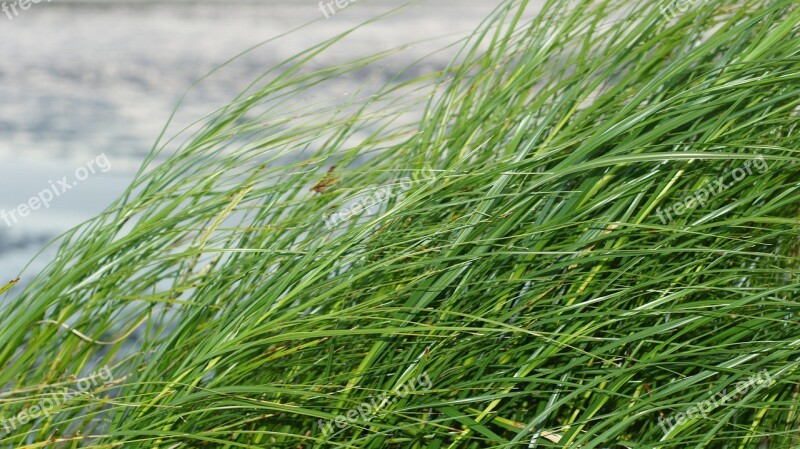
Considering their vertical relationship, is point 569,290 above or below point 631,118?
below

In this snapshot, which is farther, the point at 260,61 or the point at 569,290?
the point at 260,61

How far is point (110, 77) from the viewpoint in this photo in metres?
3.66

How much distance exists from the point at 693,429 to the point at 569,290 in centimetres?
14

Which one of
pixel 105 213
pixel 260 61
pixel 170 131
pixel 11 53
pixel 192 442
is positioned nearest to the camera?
pixel 192 442

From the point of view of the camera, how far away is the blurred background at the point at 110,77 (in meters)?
2.86

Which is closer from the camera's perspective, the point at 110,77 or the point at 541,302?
the point at 541,302

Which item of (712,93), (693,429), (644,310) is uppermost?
(712,93)

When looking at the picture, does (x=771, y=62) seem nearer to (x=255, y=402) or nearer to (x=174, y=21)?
(x=255, y=402)

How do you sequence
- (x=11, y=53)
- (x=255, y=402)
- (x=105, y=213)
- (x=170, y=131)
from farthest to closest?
(x=11, y=53) → (x=170, y=131) → (x=105, y=213) → (x=255, y=402)

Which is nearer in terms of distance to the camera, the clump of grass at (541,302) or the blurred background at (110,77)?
the clump of grass at (541,302)

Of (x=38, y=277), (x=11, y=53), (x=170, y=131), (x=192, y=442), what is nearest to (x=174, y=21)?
(x=11, y=53)

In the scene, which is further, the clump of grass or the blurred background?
the blurred background

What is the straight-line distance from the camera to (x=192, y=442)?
80 cm

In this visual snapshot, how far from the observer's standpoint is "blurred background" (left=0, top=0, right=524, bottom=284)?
112 inches
